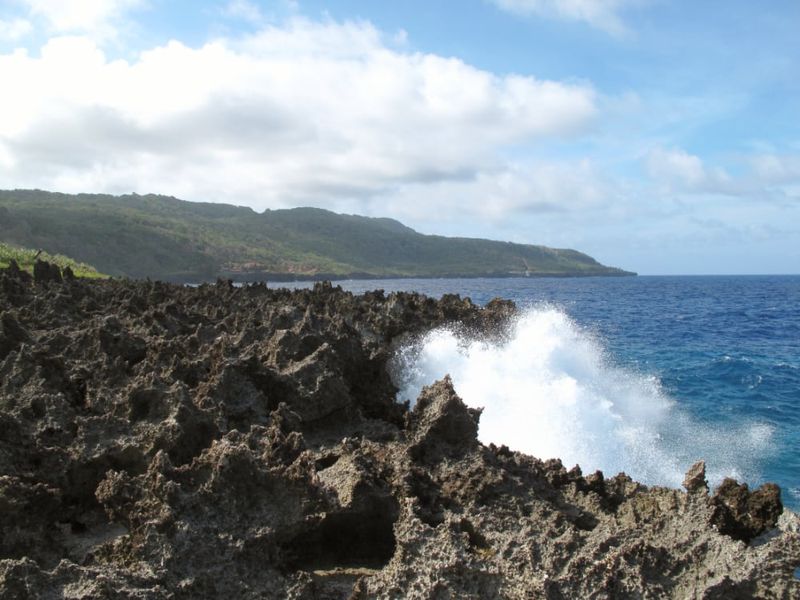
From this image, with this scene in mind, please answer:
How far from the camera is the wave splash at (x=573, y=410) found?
1426cm

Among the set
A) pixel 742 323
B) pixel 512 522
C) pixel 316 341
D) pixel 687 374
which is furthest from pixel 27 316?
pixel 742 323

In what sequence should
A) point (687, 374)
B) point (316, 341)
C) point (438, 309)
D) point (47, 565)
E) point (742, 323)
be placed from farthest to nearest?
1. point (742, 323)
2. point (687, 374)
3. point (438, 309)
4. point (316, 341)
5. point (47, 565)

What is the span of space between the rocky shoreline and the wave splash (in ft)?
24.9

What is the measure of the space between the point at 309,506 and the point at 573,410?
12569mm

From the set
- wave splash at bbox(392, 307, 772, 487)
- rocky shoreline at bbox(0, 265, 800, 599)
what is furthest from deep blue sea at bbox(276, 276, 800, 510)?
rocky shoreline at bbox(0, 265, 800, 599)

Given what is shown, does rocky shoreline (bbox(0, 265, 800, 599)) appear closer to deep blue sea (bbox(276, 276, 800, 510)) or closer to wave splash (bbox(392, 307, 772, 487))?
deep blue sea (bbox(276, 276, 800, 510))

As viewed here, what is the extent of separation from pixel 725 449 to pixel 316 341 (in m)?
11.8

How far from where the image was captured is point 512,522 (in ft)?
16.7

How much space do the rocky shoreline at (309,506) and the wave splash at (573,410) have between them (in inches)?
298

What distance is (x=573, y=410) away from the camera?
1647 cm

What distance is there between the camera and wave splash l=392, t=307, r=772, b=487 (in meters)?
14.3

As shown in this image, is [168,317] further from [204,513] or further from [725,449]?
[725,449]

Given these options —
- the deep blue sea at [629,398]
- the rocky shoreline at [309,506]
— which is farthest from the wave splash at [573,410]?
the rocky shoreline at [309,506]

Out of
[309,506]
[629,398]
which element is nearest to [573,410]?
[629,398]
